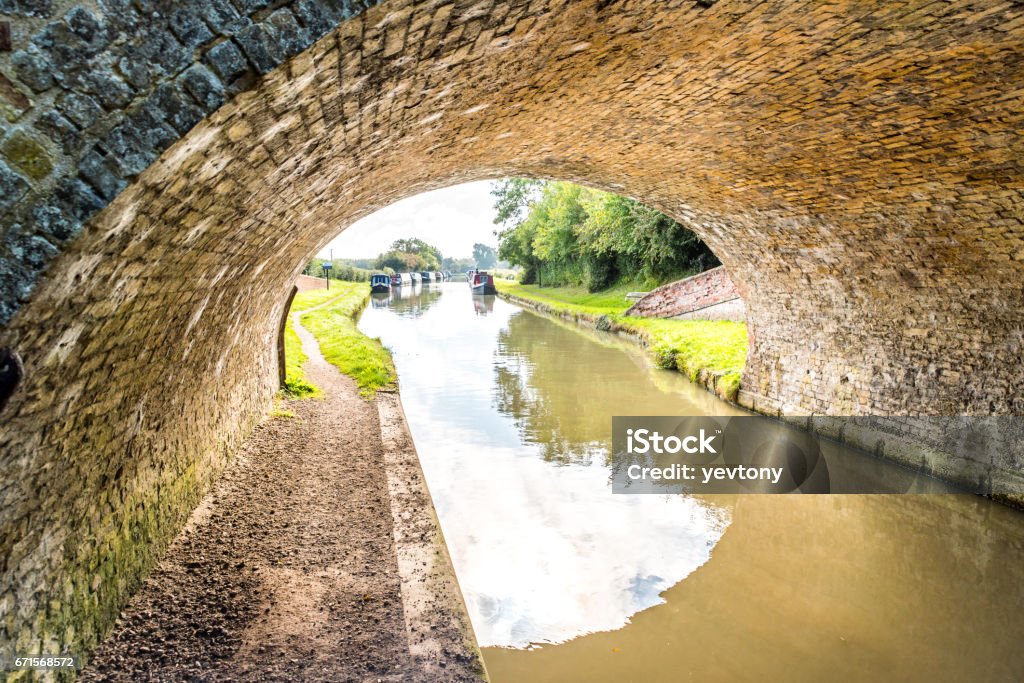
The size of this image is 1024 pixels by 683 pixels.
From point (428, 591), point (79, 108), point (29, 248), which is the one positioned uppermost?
point (79, 108)

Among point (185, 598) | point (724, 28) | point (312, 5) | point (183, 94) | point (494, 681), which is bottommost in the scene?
point (494, 681)

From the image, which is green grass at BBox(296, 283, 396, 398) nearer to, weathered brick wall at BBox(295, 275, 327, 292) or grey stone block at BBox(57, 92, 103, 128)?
grey stone block at BBox(57, 92, 103, 128)

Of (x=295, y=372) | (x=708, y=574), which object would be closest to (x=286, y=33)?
(x=708, y=574)

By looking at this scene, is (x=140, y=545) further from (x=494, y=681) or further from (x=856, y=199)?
(x=856, y=199)

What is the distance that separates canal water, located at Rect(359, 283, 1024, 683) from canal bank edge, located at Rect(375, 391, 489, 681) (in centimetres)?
56

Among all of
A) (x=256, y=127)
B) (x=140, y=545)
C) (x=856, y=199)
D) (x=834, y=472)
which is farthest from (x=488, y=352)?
(x=256, y=127)

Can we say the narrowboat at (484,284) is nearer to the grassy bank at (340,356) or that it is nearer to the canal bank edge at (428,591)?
the grassy bank at (340,356)

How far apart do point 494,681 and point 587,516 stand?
2605 millimetres

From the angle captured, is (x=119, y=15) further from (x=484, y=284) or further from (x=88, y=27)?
(x=484, y=284)

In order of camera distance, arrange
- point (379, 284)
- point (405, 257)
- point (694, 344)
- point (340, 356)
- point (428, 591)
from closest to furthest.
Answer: point (428, 591)
point (340, 356)
point (694, 344)
point (379, 284)
point (405, 257)

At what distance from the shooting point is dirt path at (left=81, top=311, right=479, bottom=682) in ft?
10.3

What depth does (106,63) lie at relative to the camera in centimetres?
190

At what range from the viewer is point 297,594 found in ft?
12.6

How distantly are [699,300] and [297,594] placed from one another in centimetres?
1623
